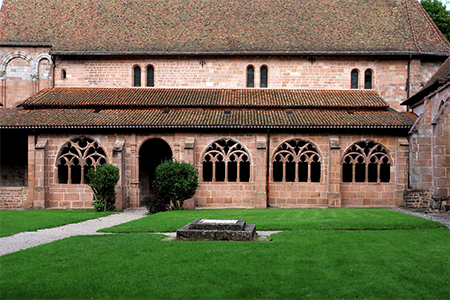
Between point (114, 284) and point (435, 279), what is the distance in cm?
579

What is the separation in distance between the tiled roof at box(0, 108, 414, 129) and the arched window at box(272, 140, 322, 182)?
4.95ft

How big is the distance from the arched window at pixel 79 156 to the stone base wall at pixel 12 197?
2220 millimetres

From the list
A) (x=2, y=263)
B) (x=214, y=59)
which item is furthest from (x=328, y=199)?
(x=2, y=263)

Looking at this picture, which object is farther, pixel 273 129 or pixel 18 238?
pixel 273 129

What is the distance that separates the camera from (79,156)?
22.3 m

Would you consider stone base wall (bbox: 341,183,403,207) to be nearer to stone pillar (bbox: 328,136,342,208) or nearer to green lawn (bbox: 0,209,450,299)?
stone pillar (bbox: 328,136,342,208)

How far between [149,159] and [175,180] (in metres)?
6.83

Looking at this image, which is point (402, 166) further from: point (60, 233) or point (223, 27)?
point (60, 233)

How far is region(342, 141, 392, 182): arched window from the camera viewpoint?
21703 mm

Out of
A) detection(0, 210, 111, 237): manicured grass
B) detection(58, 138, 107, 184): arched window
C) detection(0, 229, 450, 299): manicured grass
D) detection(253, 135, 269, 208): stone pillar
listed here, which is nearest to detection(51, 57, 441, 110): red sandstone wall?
detection(58, 138, 107, 184): arched window

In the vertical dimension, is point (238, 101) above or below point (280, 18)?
below

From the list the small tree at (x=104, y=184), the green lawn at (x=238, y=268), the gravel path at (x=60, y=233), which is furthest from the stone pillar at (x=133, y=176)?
the green lawn at (x=238, y=268)

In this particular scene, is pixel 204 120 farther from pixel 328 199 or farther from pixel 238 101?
pixel 328 199

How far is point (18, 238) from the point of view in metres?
11.9
